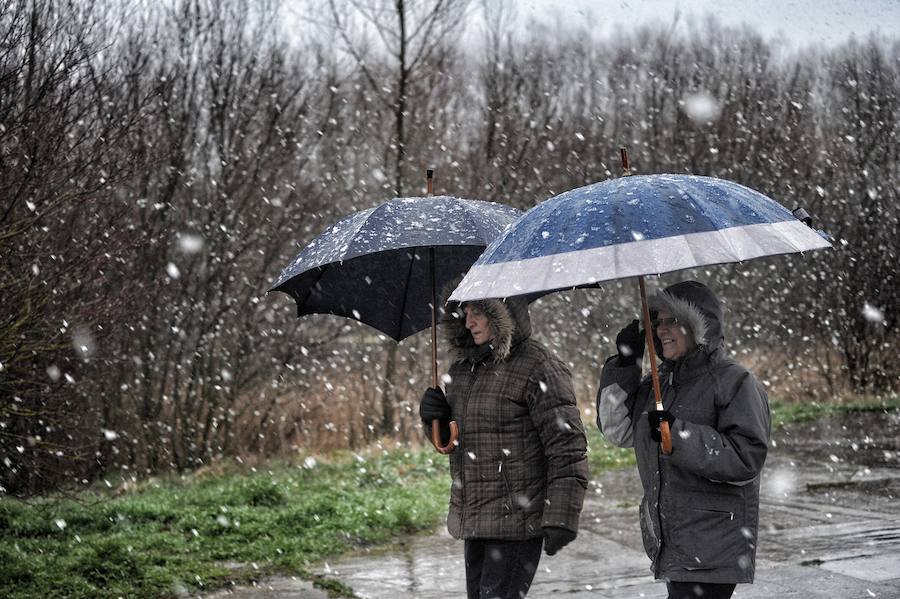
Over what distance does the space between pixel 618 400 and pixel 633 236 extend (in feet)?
3.00

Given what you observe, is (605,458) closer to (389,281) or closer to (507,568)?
(389,281)

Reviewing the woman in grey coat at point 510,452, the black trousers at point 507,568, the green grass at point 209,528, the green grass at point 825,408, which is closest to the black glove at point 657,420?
the woman in grey coat at point 510,452

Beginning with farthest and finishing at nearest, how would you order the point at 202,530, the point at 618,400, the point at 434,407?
the point at 202,530, the point at 434,407, the point at 618,400

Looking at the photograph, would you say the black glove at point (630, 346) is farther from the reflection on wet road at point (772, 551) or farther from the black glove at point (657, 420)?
the reflection on wet road at point (772, 551)

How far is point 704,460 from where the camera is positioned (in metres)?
3.58

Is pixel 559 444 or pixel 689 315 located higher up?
pixel 689 315

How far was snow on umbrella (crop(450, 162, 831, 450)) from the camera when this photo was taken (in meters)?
3.36

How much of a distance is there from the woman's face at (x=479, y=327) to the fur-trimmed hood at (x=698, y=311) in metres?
0.89

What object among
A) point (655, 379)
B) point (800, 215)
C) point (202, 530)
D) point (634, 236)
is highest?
point (800, 215)

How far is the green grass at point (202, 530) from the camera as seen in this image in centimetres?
644

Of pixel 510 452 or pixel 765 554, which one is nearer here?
pixel 510 452

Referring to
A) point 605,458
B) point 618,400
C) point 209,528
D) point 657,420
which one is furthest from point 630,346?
point 605,458

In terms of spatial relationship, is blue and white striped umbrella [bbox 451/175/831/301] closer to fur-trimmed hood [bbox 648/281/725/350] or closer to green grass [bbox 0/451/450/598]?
fur-trimmed hood [bbox 648/281/725/350]

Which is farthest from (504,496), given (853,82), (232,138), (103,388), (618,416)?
(853,82)
